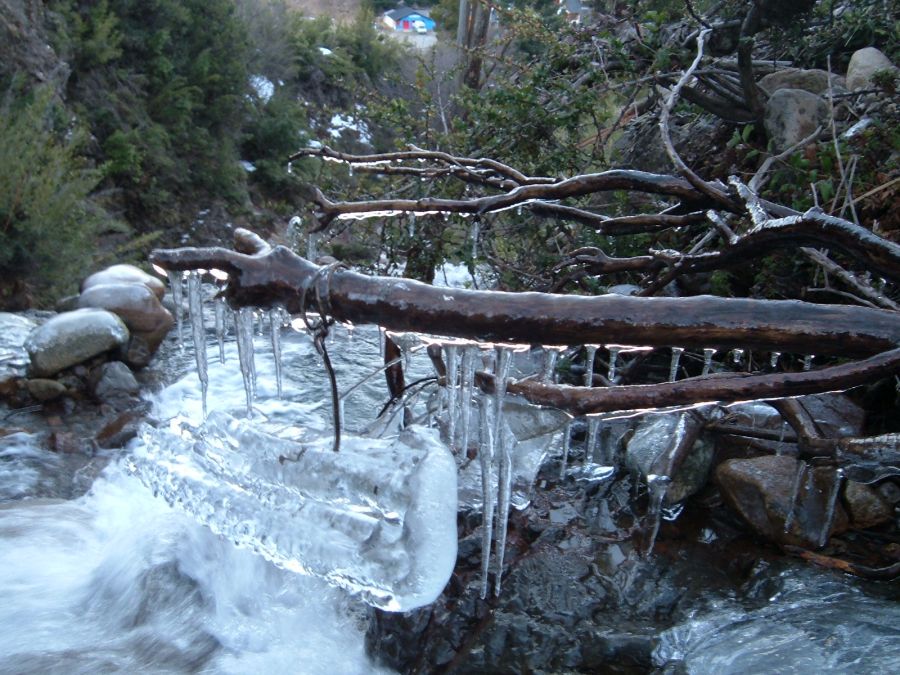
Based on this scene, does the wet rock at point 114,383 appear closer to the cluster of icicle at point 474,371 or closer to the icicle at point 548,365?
the cluster of icicle at point 474,371

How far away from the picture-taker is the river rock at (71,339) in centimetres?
596

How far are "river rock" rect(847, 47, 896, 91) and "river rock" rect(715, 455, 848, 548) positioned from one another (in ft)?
10.7

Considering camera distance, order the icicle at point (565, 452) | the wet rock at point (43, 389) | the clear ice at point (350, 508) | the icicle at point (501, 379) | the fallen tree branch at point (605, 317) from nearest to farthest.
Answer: the fallen tree branch at point (605, 317)
the icicle at point (501, 379)
the clear ice at point (350, 508)
the icicle at point (565, 452)
the wet rock at point (43, 389)

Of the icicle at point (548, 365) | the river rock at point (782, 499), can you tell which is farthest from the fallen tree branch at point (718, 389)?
the river rock at point (782, 499)

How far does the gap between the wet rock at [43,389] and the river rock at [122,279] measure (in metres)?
1.53

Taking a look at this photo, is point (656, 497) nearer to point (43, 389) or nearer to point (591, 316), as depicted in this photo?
point (591, 316)

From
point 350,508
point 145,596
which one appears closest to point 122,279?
point 145,596

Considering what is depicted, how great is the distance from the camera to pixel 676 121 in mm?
6816

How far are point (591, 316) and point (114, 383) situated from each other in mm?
5790

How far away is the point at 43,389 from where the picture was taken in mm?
5855

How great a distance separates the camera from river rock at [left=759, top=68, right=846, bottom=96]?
18.7 feet

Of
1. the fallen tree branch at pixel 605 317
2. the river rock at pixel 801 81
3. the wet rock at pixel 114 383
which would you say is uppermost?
the river rock at pixel 801 81

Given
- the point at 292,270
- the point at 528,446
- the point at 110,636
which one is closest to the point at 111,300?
the point at 110,636

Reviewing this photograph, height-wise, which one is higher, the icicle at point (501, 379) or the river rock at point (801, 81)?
the river rock at point (801, 81)
